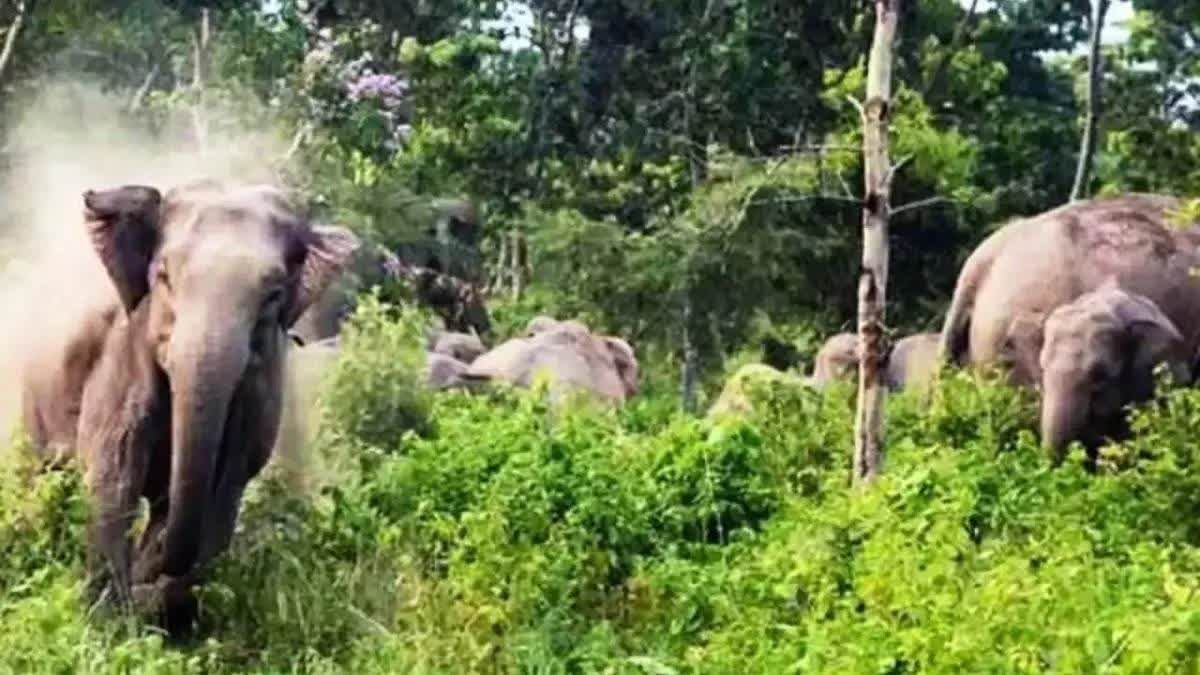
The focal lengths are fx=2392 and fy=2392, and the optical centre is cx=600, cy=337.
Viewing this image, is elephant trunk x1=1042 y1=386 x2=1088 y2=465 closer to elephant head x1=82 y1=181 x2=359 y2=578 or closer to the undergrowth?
the undergrowth

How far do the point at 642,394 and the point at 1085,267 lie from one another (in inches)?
287

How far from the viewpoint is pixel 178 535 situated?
717cm

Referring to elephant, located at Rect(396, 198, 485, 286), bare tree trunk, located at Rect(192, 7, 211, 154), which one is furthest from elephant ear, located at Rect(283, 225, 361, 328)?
elephant, located at Rect(396, 198, 485, 286)

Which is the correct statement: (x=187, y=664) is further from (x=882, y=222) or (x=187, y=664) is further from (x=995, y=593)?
(x=882, y=222)

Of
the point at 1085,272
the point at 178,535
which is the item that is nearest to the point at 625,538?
the point at 178,535

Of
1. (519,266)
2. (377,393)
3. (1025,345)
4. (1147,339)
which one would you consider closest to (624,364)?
(1025,345)

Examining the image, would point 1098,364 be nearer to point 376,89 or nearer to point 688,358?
point 688,358

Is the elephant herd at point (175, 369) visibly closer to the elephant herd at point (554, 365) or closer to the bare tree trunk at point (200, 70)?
the elephant herd at point (554, 365)

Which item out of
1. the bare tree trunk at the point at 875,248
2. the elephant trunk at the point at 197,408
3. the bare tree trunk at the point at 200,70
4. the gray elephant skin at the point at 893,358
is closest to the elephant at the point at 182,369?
the elephant trunk at the point at 197,408

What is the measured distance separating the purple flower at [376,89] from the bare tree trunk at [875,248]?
10.4 metres

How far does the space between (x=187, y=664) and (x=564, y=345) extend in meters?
8.34

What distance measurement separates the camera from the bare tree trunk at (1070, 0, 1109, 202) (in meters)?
20.3

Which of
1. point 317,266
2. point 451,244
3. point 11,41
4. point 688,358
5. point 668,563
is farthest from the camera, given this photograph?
point 451,244

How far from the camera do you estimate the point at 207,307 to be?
7.24 m
